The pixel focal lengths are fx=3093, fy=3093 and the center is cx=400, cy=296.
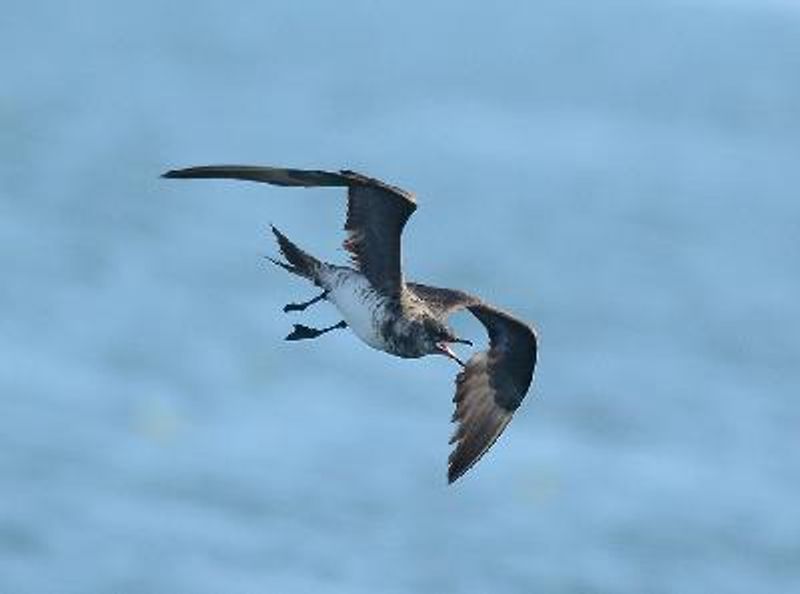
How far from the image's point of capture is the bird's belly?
19797 millimetres

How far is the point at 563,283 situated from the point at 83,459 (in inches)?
434

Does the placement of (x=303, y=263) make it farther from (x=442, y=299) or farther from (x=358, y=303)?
(x=442, y=299)

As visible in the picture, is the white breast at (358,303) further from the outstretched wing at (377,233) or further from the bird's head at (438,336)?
the bird's head at (438,336)

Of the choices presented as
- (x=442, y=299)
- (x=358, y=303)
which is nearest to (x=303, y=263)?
(x=358, y=303)

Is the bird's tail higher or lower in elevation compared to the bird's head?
higher

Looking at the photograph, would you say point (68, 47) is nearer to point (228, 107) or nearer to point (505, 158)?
point (228, 107)

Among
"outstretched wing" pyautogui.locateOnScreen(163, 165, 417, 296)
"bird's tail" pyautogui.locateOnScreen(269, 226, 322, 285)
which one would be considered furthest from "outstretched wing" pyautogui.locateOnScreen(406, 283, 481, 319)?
"bird's tail" pyautogui.locateOnScreen(269, 226, 322, 285)

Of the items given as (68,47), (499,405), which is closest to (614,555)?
(68,47)

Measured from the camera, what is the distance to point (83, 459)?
61.0m

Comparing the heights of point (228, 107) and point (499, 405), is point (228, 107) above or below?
above

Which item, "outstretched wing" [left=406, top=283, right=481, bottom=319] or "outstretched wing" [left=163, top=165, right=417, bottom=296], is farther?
"outstretched wing" [left=406, top=283, right=481, bottom=319]

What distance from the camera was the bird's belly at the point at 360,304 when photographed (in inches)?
779

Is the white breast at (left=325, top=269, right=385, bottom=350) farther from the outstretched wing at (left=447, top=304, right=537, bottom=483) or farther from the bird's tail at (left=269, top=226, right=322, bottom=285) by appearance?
the outstretched wing at (left=447, top=304, right=537, bottom=483)

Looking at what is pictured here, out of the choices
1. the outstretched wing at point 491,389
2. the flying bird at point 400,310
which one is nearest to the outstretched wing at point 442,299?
the flying bird at point 400,310
